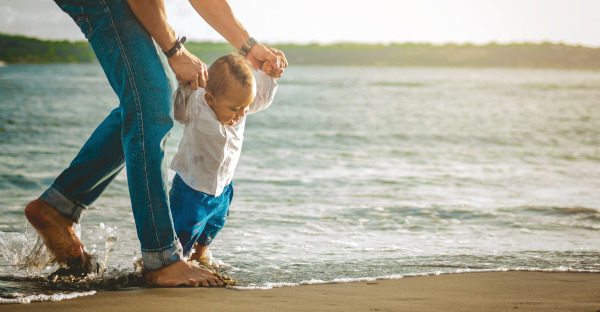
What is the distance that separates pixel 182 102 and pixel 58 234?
35.2 inches

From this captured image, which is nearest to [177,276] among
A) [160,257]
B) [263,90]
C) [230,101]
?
[160,257]

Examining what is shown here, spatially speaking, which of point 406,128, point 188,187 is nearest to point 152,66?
point 188,187

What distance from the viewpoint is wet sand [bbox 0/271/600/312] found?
94.7 inches

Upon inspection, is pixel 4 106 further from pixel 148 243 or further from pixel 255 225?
pixel 148 243

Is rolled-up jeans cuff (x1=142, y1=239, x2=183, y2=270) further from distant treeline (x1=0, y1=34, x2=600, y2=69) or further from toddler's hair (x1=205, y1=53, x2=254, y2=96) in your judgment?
distant treeline (x1=0, y1=34, x2=600, y2=69)

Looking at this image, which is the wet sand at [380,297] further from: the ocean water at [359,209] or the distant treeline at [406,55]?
the distant treeline at [406,55]

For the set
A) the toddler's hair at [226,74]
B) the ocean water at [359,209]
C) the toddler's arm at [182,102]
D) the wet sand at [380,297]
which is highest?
the toddler's hair at [226,74]

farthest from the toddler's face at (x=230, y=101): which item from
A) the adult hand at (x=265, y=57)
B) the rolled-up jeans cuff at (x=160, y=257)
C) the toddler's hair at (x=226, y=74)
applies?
the rolled-up jeans cuff at (x=160, y=257)

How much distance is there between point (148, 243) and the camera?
2646 millimetres

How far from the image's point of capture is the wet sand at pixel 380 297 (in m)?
2.40

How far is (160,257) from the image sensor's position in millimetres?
2686

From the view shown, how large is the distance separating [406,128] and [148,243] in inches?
583

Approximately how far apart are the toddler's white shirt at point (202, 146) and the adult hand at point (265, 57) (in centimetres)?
32

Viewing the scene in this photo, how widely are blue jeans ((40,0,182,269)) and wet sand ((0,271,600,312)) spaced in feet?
0.97
